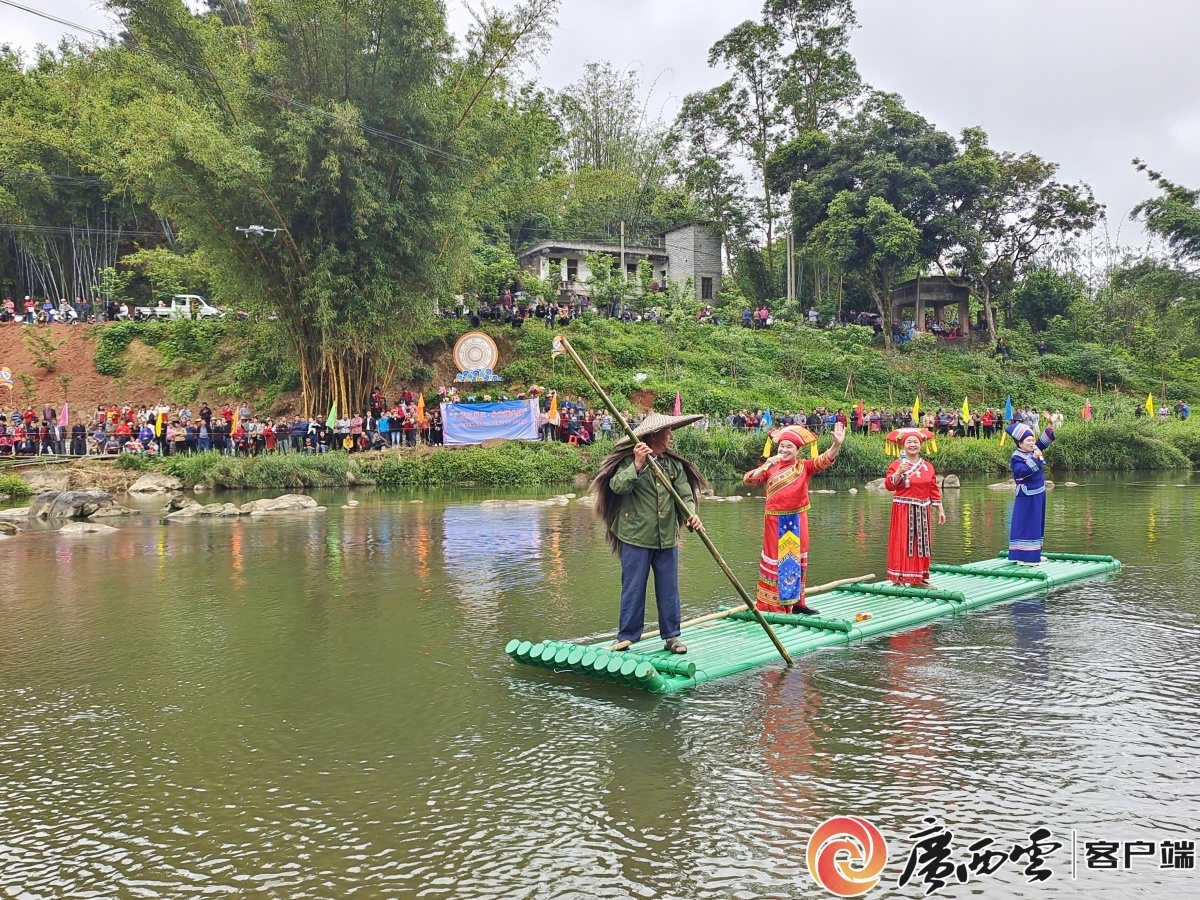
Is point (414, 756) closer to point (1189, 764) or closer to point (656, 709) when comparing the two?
point (656, 709)

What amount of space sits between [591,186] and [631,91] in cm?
1047

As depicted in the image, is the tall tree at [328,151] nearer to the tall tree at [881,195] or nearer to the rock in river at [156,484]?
the rock in river at [156,484]

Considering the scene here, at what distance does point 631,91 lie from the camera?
60156 millimetres

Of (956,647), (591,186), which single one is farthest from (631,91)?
(956,647)

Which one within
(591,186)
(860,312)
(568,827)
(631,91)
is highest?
(631,91)

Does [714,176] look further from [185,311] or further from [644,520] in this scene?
[644,520]

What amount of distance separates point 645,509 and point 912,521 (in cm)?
433

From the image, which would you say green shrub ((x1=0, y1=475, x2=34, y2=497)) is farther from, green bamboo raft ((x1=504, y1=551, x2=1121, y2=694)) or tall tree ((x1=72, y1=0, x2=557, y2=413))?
green bamboo raft ((x1=504, y1=551, x2=1121, y2=694))

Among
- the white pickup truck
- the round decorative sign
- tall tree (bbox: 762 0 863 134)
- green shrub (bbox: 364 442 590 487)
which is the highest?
tall tree (bbox: 762 0 863 134)

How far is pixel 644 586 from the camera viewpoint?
25.8 ft

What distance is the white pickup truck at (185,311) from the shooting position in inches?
1571

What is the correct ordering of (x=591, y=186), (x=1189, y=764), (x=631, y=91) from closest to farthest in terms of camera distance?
(x=1189, y=764)
(x=591, y=186)
(x=631, y=91)

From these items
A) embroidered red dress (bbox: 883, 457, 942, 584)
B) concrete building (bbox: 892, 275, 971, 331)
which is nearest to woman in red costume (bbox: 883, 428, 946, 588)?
embroidered red dress (bbox: 883, 457, 942, 584)

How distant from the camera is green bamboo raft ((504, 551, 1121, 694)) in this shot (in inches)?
285
